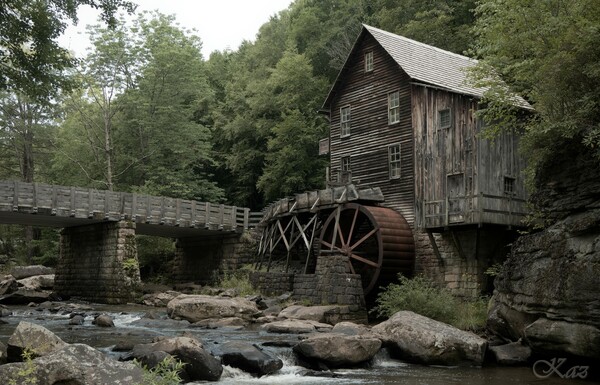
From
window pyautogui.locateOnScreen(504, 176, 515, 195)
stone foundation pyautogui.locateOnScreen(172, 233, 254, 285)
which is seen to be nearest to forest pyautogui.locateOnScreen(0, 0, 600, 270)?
stone foundation pyautogui.locateOnScreen(172, 233, 254, 285)

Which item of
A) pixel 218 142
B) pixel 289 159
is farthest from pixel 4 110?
pixel 289 159

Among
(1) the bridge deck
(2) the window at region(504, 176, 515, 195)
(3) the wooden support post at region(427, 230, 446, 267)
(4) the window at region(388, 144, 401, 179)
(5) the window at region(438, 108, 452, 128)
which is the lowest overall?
(3) the wooden support post at region(427, 230, 446, 267)

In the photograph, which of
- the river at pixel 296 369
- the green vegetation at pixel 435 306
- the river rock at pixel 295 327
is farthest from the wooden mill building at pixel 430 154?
the river at pixel 296 369

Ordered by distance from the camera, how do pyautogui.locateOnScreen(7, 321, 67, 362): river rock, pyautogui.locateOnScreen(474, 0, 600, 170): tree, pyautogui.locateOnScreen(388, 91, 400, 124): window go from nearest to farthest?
pyautogui.locateOnScreen(7, 321, 67, 362): river rock → pyautogui.locateOnScreen(474, 0, 600, 170): tree → pyautogui.locateOnScreen(388, 91, 400, 124): window

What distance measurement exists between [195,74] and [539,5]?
2602 cm

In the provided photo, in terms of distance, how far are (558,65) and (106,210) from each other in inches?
777

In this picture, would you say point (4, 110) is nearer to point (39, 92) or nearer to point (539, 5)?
point (39, 92)

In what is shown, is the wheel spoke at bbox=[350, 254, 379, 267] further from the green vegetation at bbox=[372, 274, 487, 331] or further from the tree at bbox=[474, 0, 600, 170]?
the tree at bbox=[474, 0, 600, 170]

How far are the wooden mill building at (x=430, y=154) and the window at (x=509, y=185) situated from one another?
1.3 inches

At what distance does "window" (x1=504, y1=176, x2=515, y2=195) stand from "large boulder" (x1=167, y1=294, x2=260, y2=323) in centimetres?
886

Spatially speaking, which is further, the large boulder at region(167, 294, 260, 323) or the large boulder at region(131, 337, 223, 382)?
the large boulder at region(167, 294, 260, 323)

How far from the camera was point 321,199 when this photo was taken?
2309 centimetres

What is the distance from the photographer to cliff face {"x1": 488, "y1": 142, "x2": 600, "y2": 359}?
10.5m

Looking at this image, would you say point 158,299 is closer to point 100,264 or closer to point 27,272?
point 100,264
